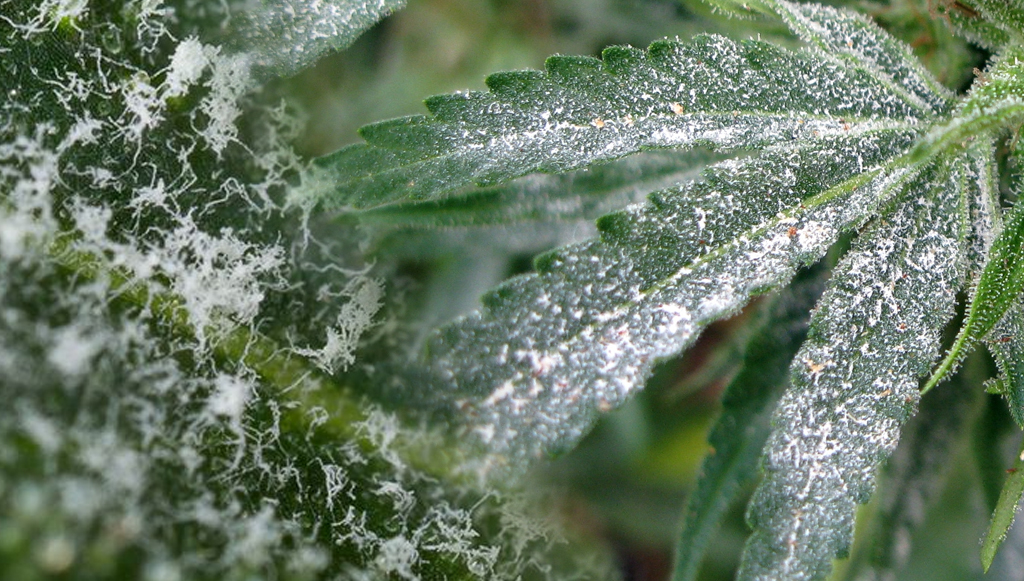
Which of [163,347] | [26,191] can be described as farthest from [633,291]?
[26,191]

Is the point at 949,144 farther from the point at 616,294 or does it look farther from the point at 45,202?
the point at 45,202

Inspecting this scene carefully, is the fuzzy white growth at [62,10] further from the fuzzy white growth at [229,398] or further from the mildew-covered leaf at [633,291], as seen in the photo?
the mildew-covered leaf at [633,291]

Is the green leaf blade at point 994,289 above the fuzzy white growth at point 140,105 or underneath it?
above

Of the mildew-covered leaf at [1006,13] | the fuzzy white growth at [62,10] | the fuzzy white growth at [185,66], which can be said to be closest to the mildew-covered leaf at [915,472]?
the mildew-covered leaf at [1006,13]

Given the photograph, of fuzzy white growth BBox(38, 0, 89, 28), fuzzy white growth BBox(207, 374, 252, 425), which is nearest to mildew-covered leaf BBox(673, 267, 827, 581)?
fuzzy white growth BBox(207, 374, 252, 425)

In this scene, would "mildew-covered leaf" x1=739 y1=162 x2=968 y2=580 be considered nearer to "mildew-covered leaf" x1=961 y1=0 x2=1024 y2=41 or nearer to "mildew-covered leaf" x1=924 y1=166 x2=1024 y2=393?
"mildew-covered leaf" x1=924 y1=166 x2=1024 y2=393

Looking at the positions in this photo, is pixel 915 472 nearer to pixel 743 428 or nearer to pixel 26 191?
pixel 743 428
